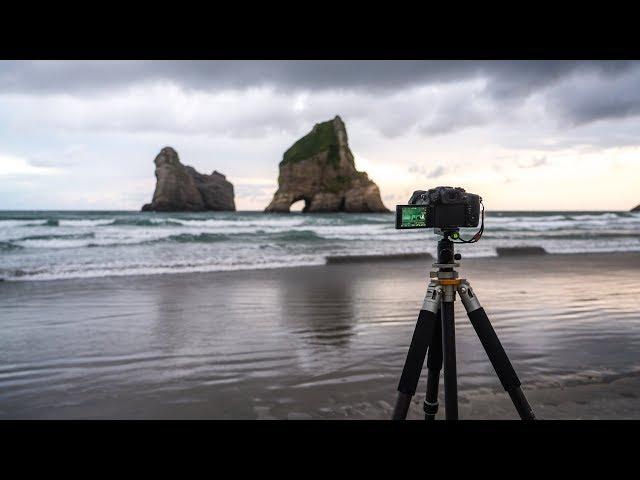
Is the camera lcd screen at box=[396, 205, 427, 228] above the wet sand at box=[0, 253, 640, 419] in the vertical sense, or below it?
above

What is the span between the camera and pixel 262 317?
205 inches

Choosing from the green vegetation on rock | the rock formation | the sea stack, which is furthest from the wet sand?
the rock formation

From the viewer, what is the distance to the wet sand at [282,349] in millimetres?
2748

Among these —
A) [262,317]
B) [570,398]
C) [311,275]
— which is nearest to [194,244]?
[311,275]

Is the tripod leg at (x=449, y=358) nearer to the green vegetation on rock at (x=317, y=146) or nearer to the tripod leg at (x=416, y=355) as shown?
the tripod leg at (x=416, y=355)

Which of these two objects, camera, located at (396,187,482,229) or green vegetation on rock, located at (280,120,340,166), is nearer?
camera, located at (396,187,482,229)

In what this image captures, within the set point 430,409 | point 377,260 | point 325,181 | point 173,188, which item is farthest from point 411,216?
point 173,188

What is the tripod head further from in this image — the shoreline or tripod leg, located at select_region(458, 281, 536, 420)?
the shoreline

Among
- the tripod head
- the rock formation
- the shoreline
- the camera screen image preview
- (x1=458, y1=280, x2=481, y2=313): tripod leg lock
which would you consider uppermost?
the rock formation

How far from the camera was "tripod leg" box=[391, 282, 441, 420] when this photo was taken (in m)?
1.83

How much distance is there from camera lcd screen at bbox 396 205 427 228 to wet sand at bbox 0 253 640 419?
1264 mm

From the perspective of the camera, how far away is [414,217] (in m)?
1.89
